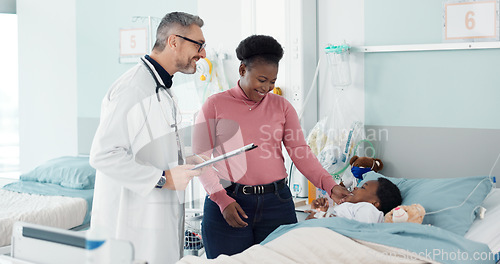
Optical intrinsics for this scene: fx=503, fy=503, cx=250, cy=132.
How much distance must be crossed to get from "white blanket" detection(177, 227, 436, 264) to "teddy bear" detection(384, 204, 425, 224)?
28 cm

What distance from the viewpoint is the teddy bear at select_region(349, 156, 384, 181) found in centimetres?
267

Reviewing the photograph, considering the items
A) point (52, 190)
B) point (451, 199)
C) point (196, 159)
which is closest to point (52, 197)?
point (52, 190)

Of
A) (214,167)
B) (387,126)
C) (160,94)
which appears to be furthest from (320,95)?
(160,94)

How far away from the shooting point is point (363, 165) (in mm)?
2715

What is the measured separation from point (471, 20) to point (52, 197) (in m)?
2.91

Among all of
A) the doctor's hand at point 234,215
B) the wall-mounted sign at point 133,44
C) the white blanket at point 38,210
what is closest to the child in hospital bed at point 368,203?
the doctor's hand at point 234,215

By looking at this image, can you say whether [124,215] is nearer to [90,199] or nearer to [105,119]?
[105,119]

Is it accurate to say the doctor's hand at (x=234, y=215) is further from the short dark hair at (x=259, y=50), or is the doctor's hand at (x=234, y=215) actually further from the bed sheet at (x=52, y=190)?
the bed sheet at (x=52, y=190)

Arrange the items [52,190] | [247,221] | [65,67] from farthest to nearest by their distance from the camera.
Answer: [65,67] → [52,190] → [247,221]

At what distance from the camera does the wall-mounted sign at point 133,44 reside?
3.99m

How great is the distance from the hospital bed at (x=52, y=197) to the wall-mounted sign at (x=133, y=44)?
90cm

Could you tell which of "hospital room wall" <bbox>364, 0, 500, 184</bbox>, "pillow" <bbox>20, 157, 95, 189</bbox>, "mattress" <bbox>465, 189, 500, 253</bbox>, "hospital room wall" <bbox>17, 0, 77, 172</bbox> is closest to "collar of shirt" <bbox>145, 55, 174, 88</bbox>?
"mattress" <bbox>465, 189, 500, 253</bbox>

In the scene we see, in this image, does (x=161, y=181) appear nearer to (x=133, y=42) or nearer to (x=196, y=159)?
(x=196, y=159)

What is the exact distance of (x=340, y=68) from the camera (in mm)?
2873
